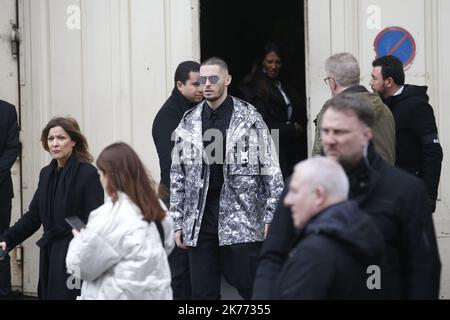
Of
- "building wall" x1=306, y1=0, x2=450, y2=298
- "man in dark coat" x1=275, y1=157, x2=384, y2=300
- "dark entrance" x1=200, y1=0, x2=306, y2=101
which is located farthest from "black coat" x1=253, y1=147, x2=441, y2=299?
"dark entrance" x1=200, y1=0, x2=306, y2=101

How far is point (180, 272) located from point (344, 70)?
2.07 meters

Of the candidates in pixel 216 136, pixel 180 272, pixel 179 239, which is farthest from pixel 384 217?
pixel 180 272

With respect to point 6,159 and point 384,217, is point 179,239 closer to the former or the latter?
point 6,159

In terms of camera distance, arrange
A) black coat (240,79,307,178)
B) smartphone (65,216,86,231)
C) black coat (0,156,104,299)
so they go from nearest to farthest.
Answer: smartphone (65,216,86,231) < black coat (0,156,104,299) < black coat (240,79,307,178)

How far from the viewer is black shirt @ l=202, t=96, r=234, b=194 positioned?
665 centimetres

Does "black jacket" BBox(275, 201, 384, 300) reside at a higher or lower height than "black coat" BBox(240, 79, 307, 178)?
lower

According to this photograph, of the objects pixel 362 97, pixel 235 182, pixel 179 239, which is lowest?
pixel 179 239

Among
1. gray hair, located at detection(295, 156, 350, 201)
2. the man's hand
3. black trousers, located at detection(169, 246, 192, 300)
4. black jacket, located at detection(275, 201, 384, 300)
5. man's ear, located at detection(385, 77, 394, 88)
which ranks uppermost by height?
man's ear, located at detection(385, 77, 394, 88)

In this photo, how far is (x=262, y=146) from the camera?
671 cm

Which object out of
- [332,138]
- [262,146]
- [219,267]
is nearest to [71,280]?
[219,267]

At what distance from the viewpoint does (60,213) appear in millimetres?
6203

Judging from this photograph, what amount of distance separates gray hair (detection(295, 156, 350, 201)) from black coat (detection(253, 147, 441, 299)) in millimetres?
369

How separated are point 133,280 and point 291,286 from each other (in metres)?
1.13

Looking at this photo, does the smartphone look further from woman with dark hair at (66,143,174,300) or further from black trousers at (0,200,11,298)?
black trousers at (0,200,11,298)
